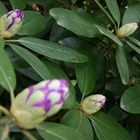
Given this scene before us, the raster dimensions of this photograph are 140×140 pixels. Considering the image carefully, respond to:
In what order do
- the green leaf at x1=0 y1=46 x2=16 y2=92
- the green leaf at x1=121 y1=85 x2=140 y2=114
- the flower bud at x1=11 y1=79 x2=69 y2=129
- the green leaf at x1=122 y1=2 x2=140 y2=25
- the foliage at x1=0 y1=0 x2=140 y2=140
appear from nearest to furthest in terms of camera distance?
the flower bud at x1=11 y1=79 x2=69 y2=129 → the green leaf at x1=0 y1=46 x2=16 y2=92 → the foliage at x1=0 y1=0 x2=140 y2=140 → the green leaf at x1=121 y1=85 x2=140 y2=114 → the green leaf at x1=122 y1=2 x2=140 y2=25

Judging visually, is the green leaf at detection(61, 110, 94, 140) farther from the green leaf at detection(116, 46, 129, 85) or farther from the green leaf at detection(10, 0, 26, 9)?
the green leaf at detection(10, 0, 26, 9)

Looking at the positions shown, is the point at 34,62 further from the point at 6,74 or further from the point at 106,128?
the point at 106,128

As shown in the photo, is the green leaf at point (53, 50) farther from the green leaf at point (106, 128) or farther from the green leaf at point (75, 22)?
the green leaf at point (106, 128)

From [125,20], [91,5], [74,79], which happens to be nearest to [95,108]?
[74,79]

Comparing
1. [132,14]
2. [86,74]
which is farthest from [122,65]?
[132,14]

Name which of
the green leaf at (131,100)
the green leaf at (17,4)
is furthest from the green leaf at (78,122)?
the green leaf at (17,4)

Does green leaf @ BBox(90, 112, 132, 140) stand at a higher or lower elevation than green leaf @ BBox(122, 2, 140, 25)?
lower

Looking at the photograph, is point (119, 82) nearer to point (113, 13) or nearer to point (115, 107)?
point (115, 107)

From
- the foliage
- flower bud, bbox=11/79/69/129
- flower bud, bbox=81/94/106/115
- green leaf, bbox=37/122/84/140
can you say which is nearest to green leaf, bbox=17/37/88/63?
the foliage
